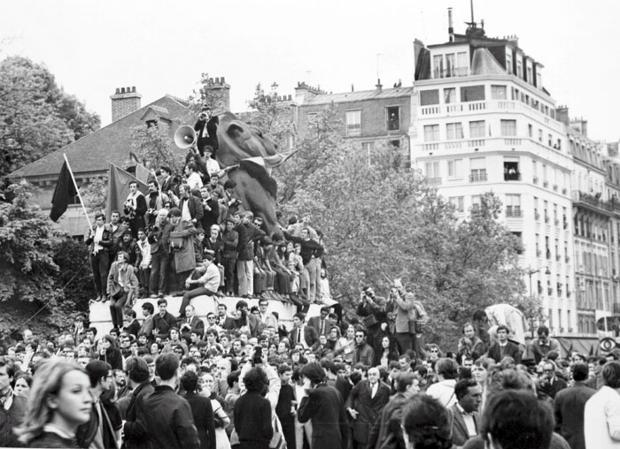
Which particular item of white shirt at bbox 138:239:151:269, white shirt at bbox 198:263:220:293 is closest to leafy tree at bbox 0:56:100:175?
white shirt at bbox 138:239:151:269

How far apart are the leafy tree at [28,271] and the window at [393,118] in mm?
41317

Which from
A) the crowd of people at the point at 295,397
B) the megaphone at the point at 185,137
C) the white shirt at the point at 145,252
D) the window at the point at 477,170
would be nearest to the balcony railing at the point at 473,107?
the window at the point at 477,170

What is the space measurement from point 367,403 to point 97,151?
54169 millimetres

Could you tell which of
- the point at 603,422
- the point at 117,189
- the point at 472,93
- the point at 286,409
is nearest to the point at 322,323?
the point at 117,189

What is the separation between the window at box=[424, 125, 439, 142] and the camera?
3435 inches

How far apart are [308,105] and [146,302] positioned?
62.6 m

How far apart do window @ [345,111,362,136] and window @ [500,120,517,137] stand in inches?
374

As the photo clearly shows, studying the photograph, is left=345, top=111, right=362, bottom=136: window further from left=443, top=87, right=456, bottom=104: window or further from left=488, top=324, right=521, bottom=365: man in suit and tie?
left=488, top=324, right=521, bottom=365: man in suit and tie

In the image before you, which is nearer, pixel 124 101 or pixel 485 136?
pixel 124 101

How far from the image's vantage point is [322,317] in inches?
1214

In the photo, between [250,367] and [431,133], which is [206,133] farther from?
[431,133]

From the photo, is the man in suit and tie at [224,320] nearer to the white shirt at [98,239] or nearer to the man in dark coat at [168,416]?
the white shirt at [98,239]

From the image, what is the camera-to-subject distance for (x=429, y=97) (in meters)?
87.9

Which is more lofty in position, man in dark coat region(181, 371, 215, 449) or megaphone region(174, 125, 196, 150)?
megaphone region(174, 125, 196, 150)
